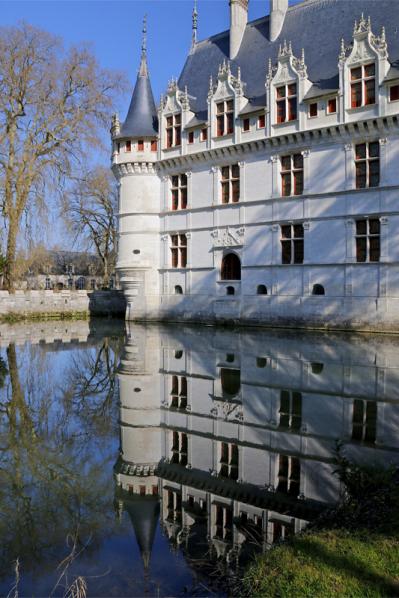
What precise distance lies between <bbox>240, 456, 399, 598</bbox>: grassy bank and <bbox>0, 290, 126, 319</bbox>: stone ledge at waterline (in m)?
24.1

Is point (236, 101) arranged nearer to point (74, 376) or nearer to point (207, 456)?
point (74, 376)

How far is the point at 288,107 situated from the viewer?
2097 cm

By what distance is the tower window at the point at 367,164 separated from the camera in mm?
19000

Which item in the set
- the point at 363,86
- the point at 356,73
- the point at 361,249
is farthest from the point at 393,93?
the point at 361,249

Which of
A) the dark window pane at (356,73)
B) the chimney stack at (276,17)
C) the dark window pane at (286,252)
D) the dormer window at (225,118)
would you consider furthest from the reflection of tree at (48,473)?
the chimney stack at (276,17)

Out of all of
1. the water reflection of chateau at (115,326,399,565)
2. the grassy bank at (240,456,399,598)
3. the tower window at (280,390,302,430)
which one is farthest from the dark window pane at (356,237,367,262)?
the grassy bank at (240,456,399,598)

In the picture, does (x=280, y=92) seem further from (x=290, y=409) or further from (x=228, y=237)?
(x=290, y=409)

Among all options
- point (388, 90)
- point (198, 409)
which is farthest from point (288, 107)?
point (198, 409)

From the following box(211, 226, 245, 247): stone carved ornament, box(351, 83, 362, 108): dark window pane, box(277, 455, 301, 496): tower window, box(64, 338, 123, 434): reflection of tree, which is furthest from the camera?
box(211, 226, 245, 247): stone carved ornament

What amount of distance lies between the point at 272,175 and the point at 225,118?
3653mm

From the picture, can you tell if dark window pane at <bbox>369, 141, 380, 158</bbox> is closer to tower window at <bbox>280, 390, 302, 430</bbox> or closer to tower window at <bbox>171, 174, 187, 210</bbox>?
tower window at <bbox>171, 174, 187, 210</bbox>

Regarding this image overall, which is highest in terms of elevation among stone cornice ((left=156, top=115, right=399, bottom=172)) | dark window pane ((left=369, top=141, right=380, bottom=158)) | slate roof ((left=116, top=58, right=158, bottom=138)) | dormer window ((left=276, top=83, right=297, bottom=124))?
slate roof ((left=116, top=58, right=158, bottom=138))

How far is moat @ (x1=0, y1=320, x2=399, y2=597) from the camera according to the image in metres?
3.60

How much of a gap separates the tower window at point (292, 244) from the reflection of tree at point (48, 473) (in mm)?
13471
